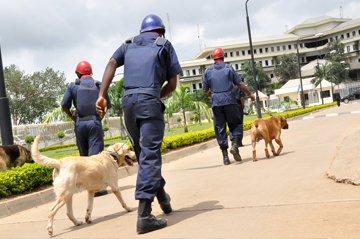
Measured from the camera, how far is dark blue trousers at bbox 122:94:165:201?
391cm

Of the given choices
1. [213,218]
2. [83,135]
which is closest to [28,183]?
[83,135]

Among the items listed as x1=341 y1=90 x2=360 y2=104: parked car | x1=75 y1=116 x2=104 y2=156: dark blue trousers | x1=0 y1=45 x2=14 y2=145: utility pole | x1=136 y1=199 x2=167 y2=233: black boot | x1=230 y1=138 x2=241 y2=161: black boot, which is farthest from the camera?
x1=341 y1=90 x2=360 y2=104: parked car

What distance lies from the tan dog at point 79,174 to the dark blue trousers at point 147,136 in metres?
0.94

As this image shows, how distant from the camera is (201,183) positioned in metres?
6.37

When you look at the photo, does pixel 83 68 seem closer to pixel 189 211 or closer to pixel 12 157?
pixel 12 157

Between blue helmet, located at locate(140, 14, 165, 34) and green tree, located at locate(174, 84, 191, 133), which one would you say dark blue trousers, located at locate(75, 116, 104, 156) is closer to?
blue helmet, located at locate(140, 14, 165, 34)

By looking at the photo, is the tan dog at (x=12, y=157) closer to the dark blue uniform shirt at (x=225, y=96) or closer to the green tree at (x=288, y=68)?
the dark blue uniform shirt at (x=225, y=96)

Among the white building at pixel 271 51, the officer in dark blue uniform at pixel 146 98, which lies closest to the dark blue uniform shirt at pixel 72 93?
the officer in dark blue uniform at pixel 146 98

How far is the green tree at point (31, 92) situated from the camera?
146 ft

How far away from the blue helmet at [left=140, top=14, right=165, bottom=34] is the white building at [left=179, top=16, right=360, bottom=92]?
92.6 meters

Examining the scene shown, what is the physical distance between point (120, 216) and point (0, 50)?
6004 millimetres

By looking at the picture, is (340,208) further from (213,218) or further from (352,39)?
(352,39)

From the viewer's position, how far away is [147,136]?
157 inches

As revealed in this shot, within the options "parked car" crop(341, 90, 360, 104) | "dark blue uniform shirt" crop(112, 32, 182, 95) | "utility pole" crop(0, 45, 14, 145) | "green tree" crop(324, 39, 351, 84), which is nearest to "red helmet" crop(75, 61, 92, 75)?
"utility pole" crop(0, 45, 14, 145)
